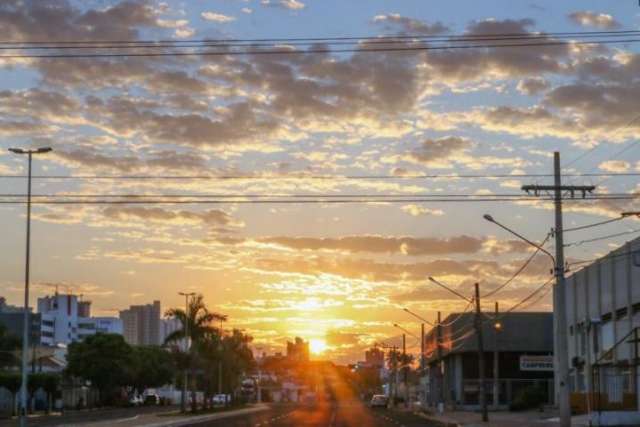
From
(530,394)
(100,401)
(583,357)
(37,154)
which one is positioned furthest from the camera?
(100,401)

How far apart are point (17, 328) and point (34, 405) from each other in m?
64.0

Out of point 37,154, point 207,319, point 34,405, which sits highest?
point 37,154

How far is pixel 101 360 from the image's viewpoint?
11694 centimetres

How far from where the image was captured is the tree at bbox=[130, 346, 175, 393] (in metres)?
136

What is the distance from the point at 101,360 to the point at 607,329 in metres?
66.3

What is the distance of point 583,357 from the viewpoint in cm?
7375

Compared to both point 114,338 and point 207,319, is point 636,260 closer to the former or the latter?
point 207,319

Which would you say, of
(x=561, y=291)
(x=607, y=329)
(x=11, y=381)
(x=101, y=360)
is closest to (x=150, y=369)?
(x=101, y=360)

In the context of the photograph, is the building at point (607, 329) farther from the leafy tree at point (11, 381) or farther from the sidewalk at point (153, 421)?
the leafy tree at point (11, 381)

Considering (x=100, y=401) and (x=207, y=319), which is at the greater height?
(x=207, y=319)

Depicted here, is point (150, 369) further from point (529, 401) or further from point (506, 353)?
point (529, 401)

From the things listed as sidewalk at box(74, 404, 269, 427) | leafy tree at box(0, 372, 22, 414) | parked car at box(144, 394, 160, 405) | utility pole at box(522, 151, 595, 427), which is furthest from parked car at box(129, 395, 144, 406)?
utility pole at box(522, 151, 595, 427)

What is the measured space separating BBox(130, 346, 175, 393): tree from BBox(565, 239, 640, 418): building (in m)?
69.0

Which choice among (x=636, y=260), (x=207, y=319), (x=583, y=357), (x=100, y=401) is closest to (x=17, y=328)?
(x=100, y=401)
